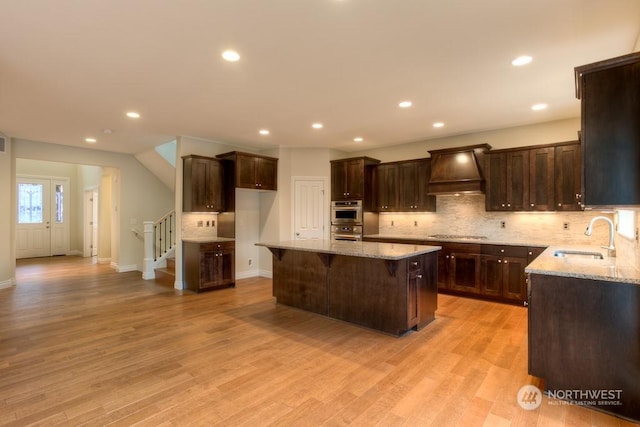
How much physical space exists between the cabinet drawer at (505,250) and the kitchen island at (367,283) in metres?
1.42

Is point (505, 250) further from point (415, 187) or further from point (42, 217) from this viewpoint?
point (42, 217)

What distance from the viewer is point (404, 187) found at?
20.6ft

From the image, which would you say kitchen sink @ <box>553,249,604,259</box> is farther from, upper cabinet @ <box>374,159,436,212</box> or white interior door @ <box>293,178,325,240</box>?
white interior door @ <box>293,178,325,240</box>

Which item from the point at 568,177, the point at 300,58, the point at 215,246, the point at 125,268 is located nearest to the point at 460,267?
the point at 568,177

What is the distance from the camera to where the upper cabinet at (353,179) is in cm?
645

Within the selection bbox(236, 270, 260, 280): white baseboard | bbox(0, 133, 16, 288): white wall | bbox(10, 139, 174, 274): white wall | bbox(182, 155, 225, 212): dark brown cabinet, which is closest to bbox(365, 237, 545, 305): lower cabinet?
bbox(236, 270, 260, 280): white baseboard

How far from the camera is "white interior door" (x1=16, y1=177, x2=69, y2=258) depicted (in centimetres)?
957

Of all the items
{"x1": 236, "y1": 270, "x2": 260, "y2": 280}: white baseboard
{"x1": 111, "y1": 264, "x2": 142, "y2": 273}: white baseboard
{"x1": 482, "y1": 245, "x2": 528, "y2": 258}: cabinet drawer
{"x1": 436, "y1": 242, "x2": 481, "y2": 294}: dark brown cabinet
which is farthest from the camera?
{"x1": 111, "y1": 264, "x2": 142, "y2": 273}: white baseboard

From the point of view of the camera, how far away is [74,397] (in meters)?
2.39

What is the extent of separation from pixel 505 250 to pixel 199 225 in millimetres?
5245

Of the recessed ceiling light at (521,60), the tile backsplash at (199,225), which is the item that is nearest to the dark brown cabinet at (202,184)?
the tile backsplash at (199,225)

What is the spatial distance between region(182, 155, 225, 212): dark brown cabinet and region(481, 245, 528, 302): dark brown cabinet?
4.68 meters

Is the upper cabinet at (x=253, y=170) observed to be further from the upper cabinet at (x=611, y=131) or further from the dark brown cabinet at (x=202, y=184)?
the upper cabinet at (x=611, y=131)

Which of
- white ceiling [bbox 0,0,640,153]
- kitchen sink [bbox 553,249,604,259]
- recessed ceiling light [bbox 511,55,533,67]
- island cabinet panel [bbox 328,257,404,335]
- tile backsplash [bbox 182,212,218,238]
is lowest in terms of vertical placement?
island cabinet panel [bbox 328,257,404,335]
